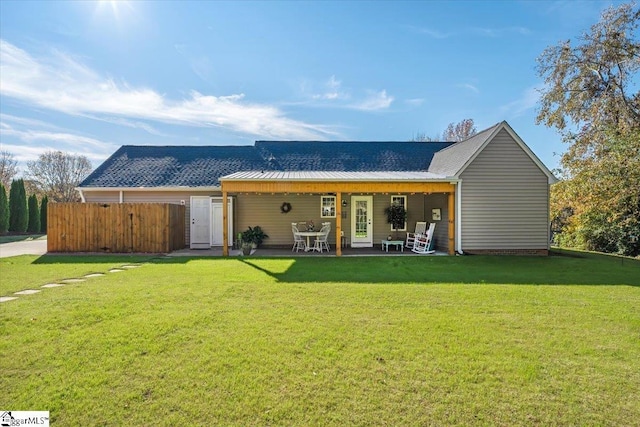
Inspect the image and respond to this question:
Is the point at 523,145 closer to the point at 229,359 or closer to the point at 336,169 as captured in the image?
the point at 336,169

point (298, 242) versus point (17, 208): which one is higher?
point (17, 208)

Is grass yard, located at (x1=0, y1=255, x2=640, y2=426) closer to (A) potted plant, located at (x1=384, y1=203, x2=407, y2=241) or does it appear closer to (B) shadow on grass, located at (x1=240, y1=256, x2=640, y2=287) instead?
(B) shadow on grass, located at (x1=240, y1=256, x2=640, y2=287)

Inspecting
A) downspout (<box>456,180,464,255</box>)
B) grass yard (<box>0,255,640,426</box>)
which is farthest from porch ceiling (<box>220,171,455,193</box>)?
grass yard (<box>0,255,640,426</box>)

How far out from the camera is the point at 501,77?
15062 millimetres

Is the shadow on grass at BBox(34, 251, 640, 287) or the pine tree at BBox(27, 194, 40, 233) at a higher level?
the pine tree at BBox(27, 194, 40, 233)

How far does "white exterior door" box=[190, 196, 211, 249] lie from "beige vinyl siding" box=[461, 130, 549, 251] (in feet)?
30.6

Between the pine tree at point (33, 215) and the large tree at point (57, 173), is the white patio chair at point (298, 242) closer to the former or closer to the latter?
the pine tree at point (33, 215)

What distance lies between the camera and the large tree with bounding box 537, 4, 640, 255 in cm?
1260

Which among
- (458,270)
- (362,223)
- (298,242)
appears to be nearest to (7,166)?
(298,242)

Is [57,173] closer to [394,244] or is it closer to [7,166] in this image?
[7,166]

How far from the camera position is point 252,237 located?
12562mm

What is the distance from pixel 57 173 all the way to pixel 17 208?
26.7 ft

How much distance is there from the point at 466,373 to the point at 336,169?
12.6 metres

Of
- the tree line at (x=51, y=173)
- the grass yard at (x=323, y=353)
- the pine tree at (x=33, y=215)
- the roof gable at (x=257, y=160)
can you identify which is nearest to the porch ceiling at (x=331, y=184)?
the roof gable at (x=257, y=160)
